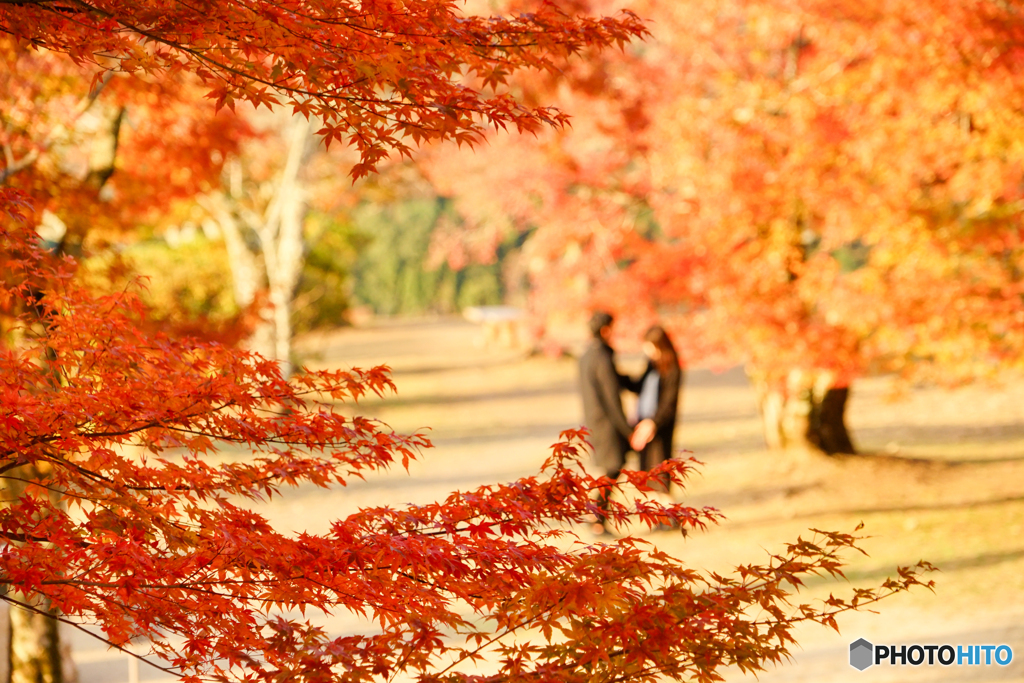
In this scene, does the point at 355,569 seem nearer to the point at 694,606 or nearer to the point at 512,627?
the point at 512,627

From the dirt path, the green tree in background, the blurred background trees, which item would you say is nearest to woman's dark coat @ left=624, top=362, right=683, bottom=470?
the dirt path

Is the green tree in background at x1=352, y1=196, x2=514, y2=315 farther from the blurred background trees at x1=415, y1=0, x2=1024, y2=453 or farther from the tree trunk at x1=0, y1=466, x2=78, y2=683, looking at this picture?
the tree trunk at x1=0, y1=466, x2=78, y2=683

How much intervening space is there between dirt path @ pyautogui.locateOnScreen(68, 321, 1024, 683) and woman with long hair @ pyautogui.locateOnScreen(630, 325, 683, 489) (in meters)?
0.74

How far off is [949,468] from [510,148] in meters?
7.67

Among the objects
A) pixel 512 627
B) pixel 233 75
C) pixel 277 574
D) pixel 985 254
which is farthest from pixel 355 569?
pixel 985 254

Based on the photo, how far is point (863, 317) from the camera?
711 centimetres

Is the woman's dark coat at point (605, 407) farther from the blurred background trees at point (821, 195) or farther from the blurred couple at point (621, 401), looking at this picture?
the blurred background trees at point (821, 195)

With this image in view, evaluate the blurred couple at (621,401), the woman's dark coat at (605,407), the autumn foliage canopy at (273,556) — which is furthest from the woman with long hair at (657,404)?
the autumn foliage canopy at (273,556)

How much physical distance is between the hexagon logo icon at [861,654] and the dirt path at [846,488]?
5 centimetres

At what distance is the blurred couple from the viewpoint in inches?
281

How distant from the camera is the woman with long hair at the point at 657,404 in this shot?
291 inches

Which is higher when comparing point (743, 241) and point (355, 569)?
point (743, 241)

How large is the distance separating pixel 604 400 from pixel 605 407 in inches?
2.1

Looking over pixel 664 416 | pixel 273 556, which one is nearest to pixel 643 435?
pixel 664 416
